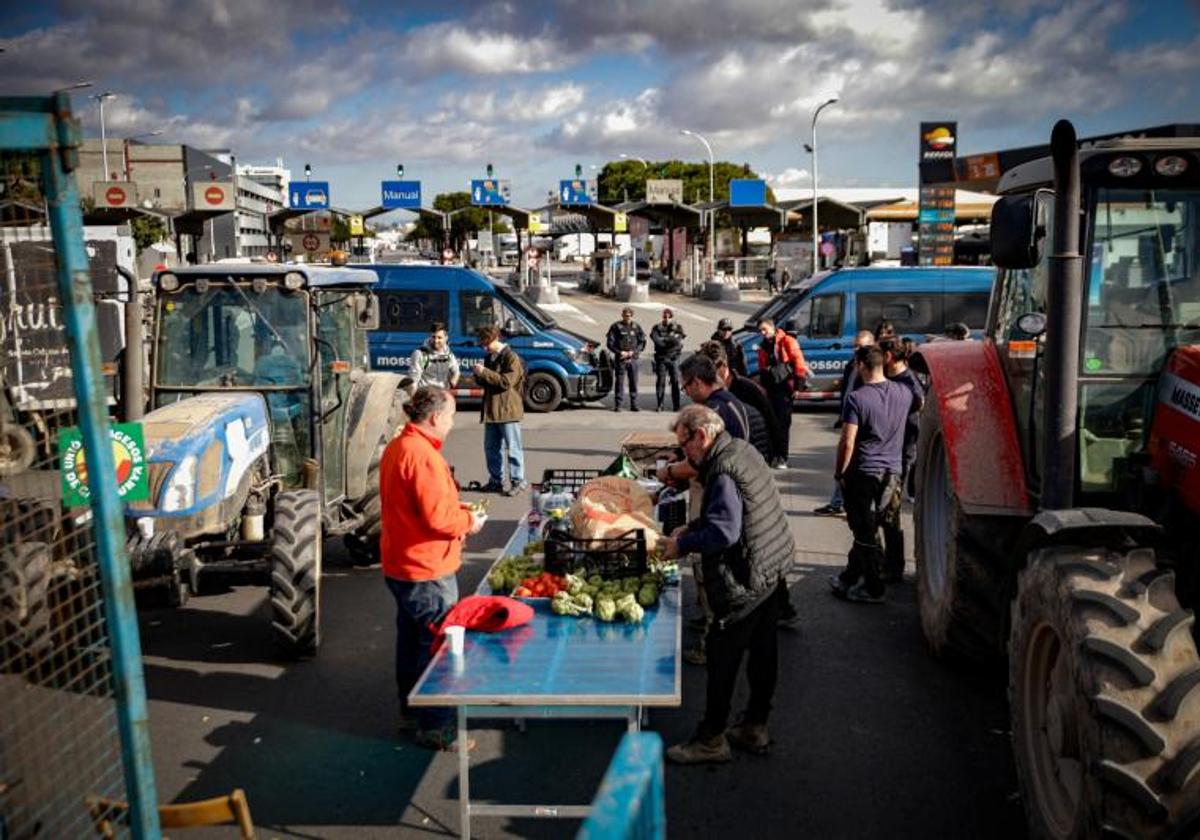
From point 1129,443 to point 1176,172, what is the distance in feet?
3.91

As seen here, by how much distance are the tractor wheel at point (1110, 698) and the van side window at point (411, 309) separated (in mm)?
13943

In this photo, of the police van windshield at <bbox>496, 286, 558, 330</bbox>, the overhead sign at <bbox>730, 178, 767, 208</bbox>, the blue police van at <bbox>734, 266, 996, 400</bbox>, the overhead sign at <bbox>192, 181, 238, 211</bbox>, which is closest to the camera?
the blue police van at <bbox>734, 266, 996, 400</bbox>

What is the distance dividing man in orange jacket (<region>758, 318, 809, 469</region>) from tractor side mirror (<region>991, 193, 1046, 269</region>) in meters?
8.06

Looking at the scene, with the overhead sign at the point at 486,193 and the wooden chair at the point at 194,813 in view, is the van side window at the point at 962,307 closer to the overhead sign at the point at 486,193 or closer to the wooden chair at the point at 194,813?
the wooden chair at the point at 194,813

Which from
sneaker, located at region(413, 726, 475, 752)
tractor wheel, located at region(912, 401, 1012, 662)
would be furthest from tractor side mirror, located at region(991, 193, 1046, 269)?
sneaker, located at region(413, 726, 475, 752)

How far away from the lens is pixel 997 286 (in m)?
6.25

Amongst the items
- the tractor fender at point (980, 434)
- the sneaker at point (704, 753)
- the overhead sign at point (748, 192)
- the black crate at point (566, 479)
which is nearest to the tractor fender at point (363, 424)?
the black crate at point (566, 479)

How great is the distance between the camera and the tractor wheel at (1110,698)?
304 centimetres

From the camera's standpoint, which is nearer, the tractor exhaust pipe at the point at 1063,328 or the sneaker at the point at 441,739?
the tractor exhaust pipe at the point at 1063,328

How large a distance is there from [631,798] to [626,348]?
1485 cm

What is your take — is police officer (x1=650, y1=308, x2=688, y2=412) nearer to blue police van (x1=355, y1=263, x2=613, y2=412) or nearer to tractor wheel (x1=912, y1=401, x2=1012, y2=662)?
blue police van (x1=355, y1=263, x2=613, y2=412)

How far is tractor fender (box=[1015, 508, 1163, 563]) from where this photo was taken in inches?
144

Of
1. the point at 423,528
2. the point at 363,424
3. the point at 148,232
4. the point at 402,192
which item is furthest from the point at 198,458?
the point at 148,232

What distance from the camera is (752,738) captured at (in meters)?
5.10
